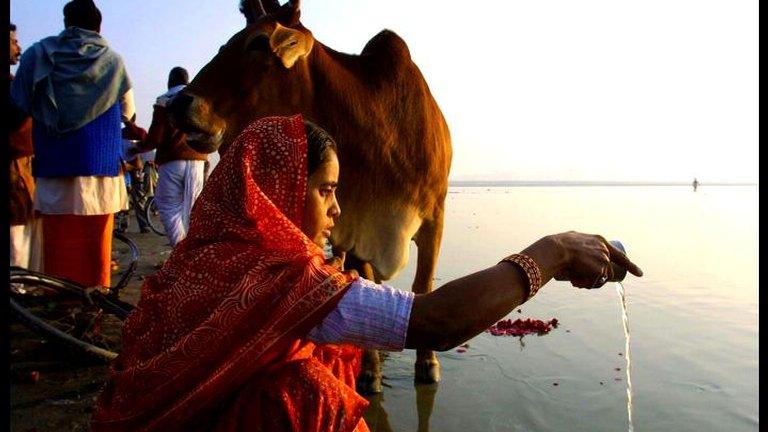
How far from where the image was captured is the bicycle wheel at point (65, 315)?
10.9ft

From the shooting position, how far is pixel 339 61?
387 cm

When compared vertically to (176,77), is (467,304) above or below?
below

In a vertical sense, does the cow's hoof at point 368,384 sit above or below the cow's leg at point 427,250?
below

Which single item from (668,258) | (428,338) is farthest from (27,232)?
(668,258)

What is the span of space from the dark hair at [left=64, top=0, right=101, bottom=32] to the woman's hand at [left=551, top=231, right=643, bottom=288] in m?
3.94

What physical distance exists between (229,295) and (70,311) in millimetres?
2960

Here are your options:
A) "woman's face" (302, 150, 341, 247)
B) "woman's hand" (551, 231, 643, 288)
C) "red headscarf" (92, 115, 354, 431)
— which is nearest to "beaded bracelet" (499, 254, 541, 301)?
"woman's hand" (551, 231, 643, 288)

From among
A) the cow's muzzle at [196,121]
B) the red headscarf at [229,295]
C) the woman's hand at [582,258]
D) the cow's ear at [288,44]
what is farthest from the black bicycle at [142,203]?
the woman's hand at [582,258]

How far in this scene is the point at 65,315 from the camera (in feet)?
12.9

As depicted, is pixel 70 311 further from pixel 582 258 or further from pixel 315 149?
pixel 582 258

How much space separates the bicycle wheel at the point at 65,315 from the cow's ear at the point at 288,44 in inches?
69.5

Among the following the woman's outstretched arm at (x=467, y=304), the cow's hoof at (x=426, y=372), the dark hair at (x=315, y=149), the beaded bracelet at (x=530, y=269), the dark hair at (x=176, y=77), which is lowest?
the cow's hoof at (x=426, y=372)

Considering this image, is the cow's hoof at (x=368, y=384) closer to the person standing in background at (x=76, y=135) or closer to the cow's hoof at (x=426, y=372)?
the cow's hoof at (x=426, y=372)

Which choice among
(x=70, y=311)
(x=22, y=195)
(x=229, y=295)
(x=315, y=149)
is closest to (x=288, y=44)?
(x=315, y=149)
